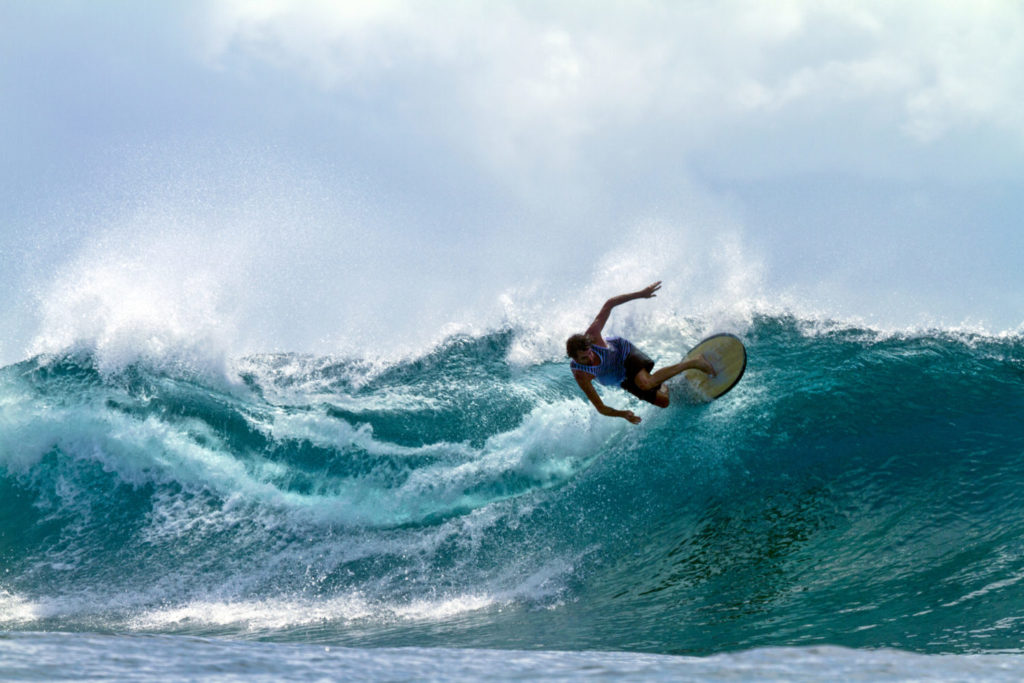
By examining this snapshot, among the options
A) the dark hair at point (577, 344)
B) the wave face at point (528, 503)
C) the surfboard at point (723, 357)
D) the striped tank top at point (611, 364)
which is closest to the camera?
the wave face at point (528, 503)

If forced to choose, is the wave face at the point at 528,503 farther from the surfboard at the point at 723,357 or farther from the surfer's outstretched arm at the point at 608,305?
the surfer's outstretched arm at the point at 608,305

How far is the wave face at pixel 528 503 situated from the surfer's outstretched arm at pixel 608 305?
188 centimetres

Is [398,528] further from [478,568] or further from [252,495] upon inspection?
[252,495]

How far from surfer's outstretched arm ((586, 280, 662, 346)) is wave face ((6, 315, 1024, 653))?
1.88 metres

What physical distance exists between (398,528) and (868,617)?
13.3 ft

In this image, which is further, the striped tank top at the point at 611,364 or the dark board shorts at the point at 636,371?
the dark board shorts at the point at 636,371

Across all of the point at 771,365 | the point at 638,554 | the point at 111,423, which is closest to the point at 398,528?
the point at 638,554

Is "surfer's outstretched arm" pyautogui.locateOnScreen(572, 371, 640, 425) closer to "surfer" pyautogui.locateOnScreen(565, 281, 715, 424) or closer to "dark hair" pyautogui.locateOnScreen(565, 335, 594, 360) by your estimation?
"surfer" pyautogui.locateOnScreen(565, 281, 715, 424)

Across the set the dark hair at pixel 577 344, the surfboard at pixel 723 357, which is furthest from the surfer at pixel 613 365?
the surfboard at pixel 723 357

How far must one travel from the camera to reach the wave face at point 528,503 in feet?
17.1

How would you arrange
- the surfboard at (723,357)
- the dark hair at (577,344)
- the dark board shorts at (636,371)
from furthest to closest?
A: the surfboard at (723,357)
the dark board shorts at (636,371)
the dark hair at (577,344)

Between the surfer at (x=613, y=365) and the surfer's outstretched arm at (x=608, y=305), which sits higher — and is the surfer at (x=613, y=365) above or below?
below

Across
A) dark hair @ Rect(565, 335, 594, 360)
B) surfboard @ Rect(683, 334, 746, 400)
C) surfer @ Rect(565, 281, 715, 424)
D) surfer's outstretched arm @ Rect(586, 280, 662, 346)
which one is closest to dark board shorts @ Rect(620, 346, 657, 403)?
surfer @ Rect(565, 281, 715, 424)

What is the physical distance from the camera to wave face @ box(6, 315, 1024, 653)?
5219 mm
